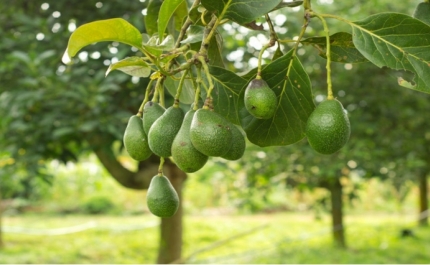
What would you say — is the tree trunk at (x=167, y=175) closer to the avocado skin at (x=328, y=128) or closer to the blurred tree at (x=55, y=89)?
the blurred tree at (x=55, y=89)

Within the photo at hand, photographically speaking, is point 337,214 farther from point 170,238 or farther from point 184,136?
point 184,136

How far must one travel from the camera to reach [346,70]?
4.37m

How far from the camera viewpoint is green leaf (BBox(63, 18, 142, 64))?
0.66 m

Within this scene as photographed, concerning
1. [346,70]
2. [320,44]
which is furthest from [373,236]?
[320,44]

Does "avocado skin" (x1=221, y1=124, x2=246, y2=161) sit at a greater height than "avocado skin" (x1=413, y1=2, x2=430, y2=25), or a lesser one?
lesser

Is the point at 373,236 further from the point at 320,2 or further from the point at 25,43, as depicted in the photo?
the point at 25,43

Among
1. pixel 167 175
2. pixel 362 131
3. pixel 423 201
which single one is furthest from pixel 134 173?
pixel 423 201

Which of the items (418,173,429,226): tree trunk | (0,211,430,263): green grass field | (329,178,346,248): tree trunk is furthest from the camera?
(418,173,429,226): tree trunk

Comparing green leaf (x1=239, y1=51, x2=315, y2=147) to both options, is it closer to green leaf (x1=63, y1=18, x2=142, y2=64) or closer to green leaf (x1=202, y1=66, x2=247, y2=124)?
green leaf (x1=202, y1=66, x2=247, y2=124)

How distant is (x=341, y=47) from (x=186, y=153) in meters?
0.33

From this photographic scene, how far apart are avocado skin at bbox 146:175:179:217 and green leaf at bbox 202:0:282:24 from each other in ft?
0.92

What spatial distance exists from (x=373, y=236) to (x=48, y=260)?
4173mm

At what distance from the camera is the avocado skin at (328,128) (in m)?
0.70

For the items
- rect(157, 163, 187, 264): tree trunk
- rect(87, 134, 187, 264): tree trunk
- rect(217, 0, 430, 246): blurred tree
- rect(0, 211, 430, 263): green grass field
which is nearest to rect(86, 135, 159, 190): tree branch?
rect(87, 134, 187, 264): tree trunk
